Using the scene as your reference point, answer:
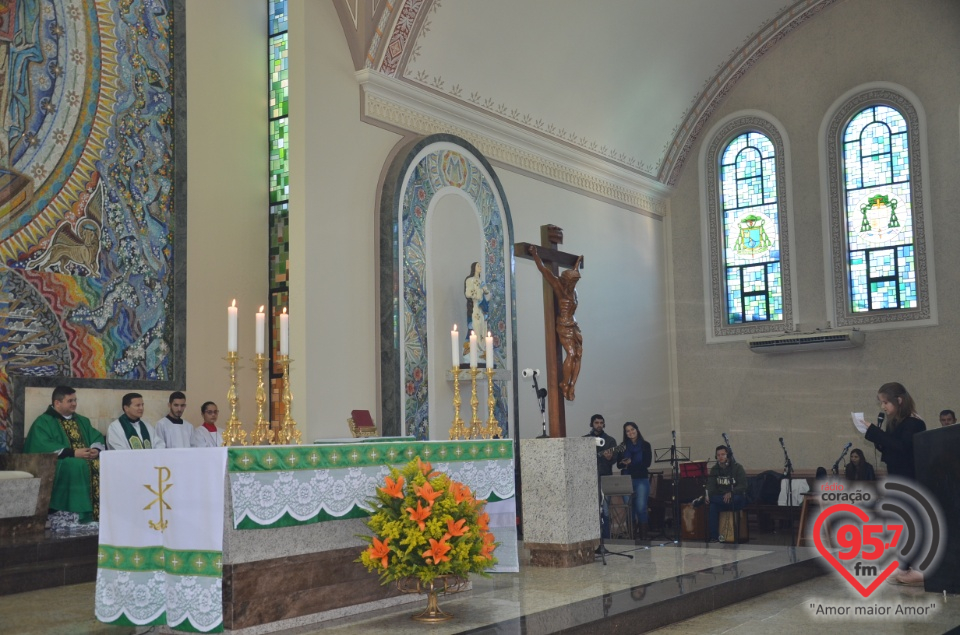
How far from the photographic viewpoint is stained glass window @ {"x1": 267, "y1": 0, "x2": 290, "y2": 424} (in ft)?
40.9

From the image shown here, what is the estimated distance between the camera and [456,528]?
586 centimetres

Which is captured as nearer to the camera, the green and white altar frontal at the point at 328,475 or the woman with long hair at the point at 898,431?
the green and white altar frontal at the point at 328,475

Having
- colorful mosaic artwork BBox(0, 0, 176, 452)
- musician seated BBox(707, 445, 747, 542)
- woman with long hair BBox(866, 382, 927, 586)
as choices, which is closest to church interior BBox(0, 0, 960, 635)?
colorful mosaic artwork BBox(0, 0, 176, 452)

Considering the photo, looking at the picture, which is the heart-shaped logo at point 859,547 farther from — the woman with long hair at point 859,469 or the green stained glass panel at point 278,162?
the green stained glass panel at point 278,162

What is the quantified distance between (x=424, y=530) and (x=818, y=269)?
1110cm

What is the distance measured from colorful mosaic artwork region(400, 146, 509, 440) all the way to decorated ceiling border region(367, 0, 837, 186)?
2.75ft

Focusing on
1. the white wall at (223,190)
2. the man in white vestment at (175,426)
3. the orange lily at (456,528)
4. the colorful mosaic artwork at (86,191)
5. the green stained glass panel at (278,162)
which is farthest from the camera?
the green stained glass panel at (278,162)

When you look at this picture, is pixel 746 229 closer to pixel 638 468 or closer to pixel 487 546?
pixel 638 468

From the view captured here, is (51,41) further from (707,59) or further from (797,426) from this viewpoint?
(797,426)

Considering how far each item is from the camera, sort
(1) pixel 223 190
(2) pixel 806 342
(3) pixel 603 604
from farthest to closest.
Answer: (2) pixel 806 342, (1) pixel 223 190, (3) pixel 603 604

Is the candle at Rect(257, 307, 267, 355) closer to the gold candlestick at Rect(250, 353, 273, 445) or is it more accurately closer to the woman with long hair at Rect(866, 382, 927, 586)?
the gold candlestick at Rect(250, 353, 273, 445)

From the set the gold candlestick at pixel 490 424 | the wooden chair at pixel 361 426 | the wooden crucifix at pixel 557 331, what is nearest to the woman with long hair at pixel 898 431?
the wooden crucifix at pixel 557 331

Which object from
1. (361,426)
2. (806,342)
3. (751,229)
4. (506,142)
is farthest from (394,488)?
(751,229)

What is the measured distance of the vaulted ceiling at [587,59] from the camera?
445 inches
